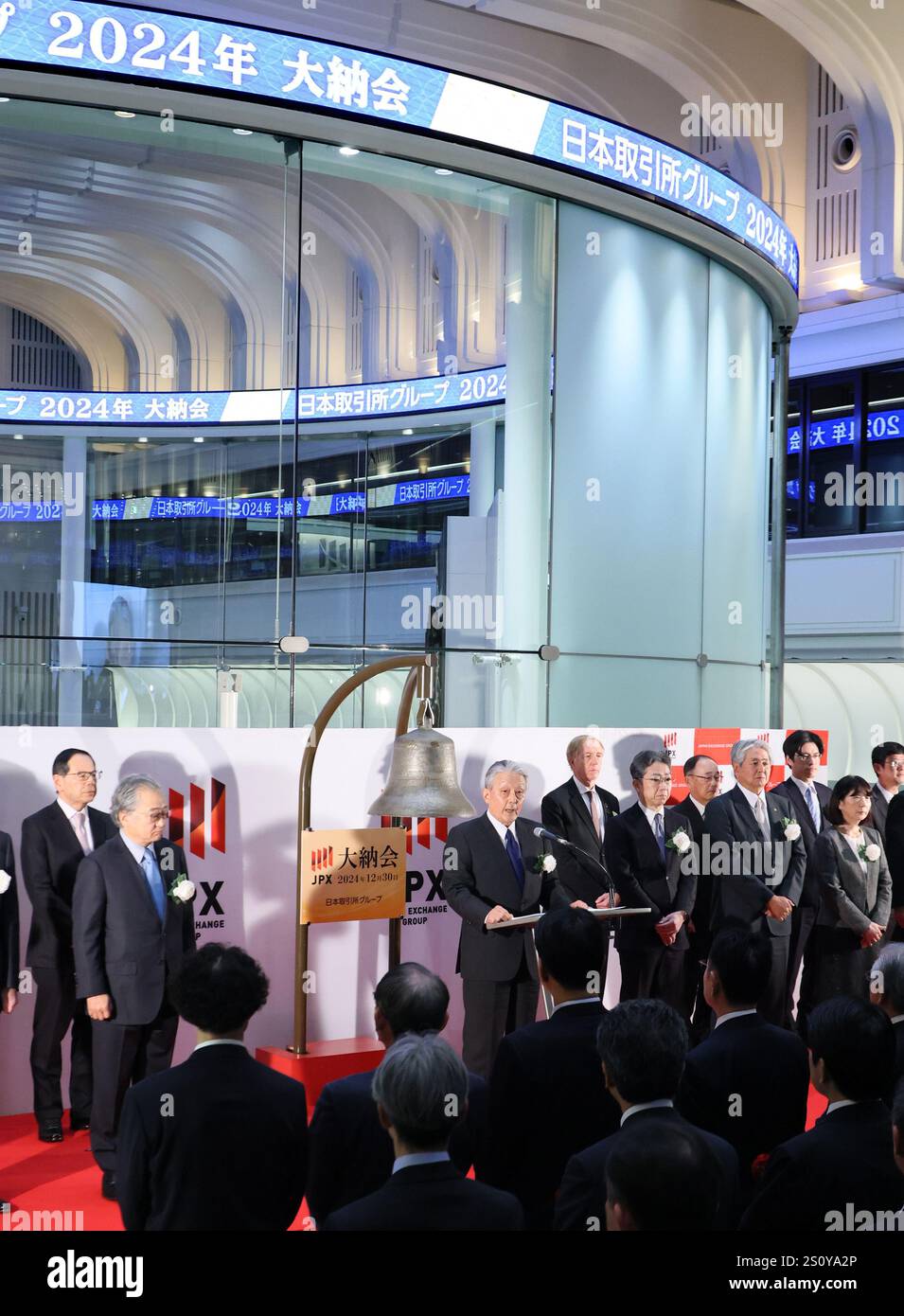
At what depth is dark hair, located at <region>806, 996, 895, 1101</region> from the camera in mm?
3217

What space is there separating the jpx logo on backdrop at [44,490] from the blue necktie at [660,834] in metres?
6.61

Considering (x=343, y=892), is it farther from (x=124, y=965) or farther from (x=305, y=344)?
(x=305, y=344)

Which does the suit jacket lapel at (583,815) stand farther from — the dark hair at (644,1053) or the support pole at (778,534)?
the support pole at (778,534)

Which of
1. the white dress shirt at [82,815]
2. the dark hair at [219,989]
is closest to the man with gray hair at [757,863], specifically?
the white dress shirt at [82,815]

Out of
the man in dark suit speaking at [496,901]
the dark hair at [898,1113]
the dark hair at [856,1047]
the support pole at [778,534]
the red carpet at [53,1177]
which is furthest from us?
the support pole at [778,534]

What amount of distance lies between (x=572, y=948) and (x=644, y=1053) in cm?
76

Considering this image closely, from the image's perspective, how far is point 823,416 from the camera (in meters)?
18.0

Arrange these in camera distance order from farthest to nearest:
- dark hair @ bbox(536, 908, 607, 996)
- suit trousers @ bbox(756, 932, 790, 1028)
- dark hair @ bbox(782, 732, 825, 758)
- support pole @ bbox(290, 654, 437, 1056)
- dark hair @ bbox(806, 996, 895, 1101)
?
1. dark hair @ bbox(782, 732, 825, 758)
2. suit trousers @ bbox(756, 932, 790, 1028)
3. support pole @ bbox(290, 654, 437, 1056)
4. dark hair @ bbox(536, 908, 607, 996)
5. dark hair @ bbox(806, 996, 895, 1101)

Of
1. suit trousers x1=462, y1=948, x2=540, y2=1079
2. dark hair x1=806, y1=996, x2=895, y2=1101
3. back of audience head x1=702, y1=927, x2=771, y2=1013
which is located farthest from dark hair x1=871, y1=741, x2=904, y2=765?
dark hair x1=806, y1=996, x2=895, y2=1101

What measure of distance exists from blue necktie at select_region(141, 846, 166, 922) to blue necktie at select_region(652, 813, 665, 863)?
8.61ft

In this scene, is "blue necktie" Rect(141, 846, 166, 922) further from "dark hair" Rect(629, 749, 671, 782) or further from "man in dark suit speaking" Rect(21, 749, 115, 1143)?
"dark hair" Rect(629, 749, 671, 782)

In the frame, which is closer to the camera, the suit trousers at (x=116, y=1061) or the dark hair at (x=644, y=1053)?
the dark hair at (x=644, y=1053)

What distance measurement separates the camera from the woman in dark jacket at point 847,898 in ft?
22.6

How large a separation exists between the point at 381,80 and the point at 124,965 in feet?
16.4
